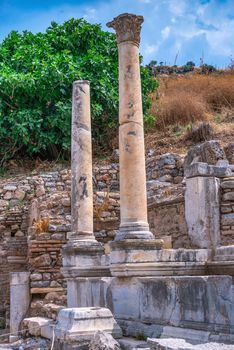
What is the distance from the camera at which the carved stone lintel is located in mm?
8375

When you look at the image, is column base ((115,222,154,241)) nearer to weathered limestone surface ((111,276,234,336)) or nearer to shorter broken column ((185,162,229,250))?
weathered limestone surface ((111,276,234,336))

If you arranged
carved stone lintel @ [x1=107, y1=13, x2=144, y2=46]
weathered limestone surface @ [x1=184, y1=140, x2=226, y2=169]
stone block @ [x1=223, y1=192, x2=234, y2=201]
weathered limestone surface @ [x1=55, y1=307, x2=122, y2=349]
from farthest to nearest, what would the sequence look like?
weathered limestone surface @ [x1=184, y1=140, x2=226, y2=169] → stone block @ [x1=223, y1=192, x2=234, y2=201] → carved stone lintel @ [x1=107, y1=13, x2=144, y2=46] → weathered limestone surface @ [x1=55, y1=307, x2=122, y2=349]

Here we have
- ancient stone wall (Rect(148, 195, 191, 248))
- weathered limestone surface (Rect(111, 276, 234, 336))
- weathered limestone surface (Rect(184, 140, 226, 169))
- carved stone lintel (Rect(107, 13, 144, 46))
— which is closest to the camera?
weathered limestone surface (Rect(111, 276, 234, 336))

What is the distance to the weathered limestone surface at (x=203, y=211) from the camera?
33.3 feet

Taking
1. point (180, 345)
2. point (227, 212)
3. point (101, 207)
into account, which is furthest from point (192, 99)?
point (180, 345)

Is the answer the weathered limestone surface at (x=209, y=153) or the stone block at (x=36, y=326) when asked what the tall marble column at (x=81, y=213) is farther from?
the weathered limestone surface at (x=209, y=153)

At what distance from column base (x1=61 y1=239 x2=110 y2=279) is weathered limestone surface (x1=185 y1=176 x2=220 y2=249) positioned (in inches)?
74.5

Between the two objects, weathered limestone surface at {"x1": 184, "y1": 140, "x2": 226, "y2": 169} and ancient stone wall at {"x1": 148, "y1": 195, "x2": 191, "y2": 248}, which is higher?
weathered limestone surface at {"x1": 184, "y1": 140, "x2": 226, "y2": 169}

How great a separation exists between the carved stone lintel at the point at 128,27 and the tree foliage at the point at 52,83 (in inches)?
388

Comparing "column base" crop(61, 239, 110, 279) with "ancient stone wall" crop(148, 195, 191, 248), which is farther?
"ancient stone wall" crop(148, 195, 191, 248)

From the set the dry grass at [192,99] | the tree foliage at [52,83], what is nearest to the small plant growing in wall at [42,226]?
the tree foliage at [52,83]

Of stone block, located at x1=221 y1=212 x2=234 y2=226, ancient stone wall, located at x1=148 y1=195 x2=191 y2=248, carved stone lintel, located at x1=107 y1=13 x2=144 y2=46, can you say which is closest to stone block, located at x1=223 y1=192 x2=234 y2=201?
stone block, located at x1=221 y1=212 x2=234 y2=226

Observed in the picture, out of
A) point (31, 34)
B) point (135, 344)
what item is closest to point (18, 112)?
point (31, 34)

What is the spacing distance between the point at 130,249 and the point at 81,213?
111 inches
